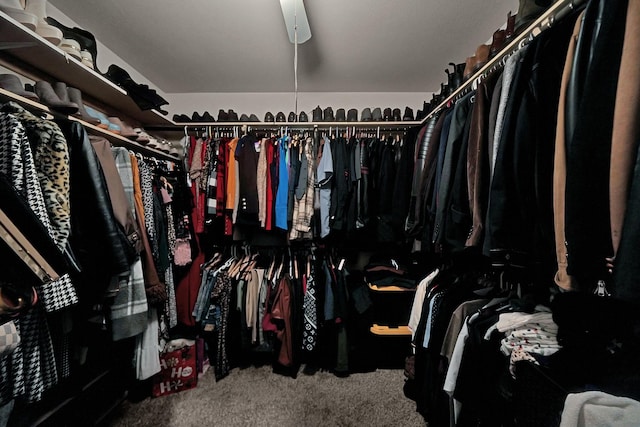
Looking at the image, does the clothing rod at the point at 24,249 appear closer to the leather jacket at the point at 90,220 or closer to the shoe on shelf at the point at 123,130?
the leather jacket at the point at 90,220

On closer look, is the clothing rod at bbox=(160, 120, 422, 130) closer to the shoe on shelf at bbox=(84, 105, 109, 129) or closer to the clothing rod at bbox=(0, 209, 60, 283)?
the shoe on shelf at bbox=(84, 105, 109, 129)

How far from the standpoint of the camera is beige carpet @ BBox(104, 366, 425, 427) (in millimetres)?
1370

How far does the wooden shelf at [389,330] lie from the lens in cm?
172

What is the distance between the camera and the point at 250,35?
1497mm

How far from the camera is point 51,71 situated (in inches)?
45.3

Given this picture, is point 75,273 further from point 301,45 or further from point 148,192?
point 301,45

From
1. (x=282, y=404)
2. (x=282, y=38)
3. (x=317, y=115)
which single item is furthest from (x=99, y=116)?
(x=282, y=404)

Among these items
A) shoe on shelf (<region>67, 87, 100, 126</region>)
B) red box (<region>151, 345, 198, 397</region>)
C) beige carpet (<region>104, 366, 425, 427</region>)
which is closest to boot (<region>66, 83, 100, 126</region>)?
shoe on shelf (<region>67, 87, 100, 126</region>)

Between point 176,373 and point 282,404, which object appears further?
point 176,373

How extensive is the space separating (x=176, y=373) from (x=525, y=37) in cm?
265

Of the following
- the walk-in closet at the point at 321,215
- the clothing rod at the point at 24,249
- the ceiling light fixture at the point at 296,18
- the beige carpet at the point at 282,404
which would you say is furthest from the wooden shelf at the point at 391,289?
the ceiling light fixture at the point at 296,18

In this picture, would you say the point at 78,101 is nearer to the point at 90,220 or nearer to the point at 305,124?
the point at 90,220

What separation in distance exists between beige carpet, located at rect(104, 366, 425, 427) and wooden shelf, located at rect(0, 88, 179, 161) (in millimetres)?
1699

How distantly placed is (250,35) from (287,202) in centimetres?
113
